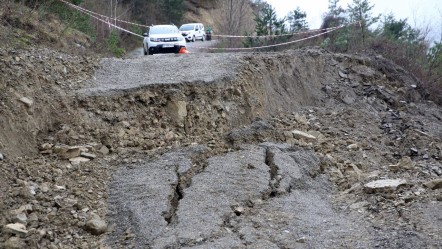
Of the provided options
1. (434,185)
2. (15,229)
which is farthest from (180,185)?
(434,185)

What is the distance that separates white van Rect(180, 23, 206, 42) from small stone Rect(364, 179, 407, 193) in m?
23.8

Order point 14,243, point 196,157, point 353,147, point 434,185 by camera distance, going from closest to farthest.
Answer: point 14,243, point 434,185, point 196,157, point 353,147

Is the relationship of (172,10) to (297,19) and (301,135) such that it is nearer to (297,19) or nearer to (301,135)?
(297,19)

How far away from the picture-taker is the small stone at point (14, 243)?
4.32m

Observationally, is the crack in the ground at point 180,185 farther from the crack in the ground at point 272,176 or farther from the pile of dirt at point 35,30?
the pile of dirt at point 35,30

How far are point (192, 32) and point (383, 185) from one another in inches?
953

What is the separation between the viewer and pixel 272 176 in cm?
638

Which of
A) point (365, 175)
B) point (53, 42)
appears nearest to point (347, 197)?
point (365, 175)

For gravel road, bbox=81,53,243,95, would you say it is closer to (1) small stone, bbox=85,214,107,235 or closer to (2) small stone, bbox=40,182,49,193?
(2) small stone, bbox=40,182,49,193

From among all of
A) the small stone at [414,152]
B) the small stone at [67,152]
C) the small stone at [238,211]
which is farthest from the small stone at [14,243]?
the small stone at [414,152]

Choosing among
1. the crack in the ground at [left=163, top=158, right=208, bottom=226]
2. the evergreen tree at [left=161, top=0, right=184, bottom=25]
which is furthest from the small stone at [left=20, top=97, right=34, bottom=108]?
the evergreen tree at [left=161, top=0, right=184, bottom=25]

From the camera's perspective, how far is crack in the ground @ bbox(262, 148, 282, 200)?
5.89 metres

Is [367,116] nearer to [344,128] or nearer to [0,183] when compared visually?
[344,128]

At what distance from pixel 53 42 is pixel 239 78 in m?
4.66
